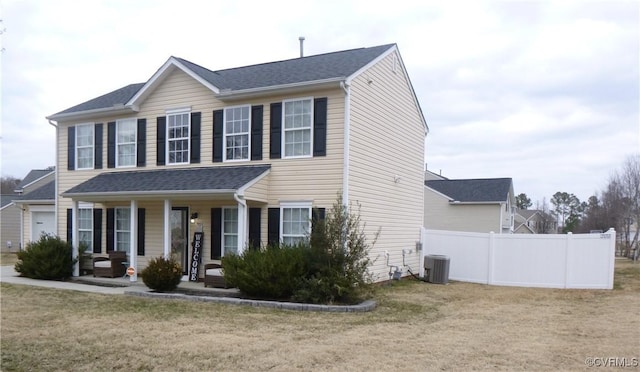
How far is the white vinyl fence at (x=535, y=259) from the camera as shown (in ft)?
42.8

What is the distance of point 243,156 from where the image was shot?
1282 cm

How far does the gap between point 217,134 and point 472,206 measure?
19101 millimetres

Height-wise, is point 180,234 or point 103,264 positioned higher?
point 180,234

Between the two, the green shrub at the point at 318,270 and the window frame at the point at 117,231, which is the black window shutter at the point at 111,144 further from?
the green shrub at the point at 318,270

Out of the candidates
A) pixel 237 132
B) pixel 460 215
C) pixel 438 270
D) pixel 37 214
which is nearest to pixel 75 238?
pixel 237 132

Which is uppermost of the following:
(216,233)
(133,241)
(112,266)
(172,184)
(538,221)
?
(172,184)

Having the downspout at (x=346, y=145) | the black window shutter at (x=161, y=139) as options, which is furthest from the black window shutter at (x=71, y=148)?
the downspout at (x=346, y=145)

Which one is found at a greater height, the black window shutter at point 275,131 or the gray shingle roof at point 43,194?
the black window shutter at point 275,131

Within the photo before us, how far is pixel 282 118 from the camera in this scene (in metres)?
12.2

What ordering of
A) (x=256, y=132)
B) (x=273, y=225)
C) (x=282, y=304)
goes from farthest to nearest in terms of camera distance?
(x=256, y=132), (x=273, y=225), (x=282, y=304)

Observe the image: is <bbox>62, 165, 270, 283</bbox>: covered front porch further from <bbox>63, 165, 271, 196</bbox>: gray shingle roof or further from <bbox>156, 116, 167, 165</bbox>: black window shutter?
<bbox>156, 116, 167, 165</bbox>: black window shutter

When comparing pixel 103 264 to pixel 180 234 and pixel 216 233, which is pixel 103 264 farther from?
pixel 216 233

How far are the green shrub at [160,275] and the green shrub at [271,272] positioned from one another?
2.02 meters

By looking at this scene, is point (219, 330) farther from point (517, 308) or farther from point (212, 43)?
point (212, 43)
